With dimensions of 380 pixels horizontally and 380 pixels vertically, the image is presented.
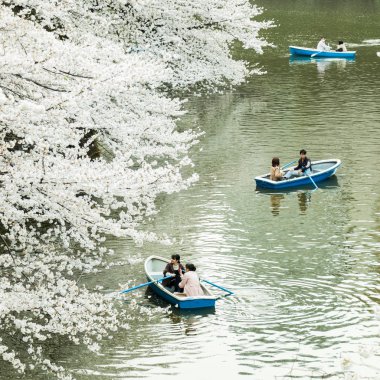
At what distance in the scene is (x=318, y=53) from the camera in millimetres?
49656

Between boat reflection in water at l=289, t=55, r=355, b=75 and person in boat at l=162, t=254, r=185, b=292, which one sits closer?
person in boat at l=162, t=254, r=185, b=292

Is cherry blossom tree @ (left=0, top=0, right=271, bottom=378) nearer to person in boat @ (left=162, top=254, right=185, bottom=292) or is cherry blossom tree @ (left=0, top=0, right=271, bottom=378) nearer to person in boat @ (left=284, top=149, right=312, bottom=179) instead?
person in boat @ (left=162, top=254, right=185, bottom=292)

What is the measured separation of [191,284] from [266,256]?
125 inches

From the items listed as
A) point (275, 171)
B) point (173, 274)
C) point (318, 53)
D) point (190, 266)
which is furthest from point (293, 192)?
point (318, 53)

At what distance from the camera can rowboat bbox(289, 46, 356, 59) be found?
48.9m

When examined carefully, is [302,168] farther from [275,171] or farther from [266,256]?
[266,256]

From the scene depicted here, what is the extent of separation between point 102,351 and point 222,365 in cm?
210

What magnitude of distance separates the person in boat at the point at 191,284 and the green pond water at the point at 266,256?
19.2 inches

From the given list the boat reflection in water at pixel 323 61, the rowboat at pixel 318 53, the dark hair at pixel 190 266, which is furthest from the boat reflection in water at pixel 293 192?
the rowboat at pixel 318 53

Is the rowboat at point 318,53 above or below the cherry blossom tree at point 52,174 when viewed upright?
above

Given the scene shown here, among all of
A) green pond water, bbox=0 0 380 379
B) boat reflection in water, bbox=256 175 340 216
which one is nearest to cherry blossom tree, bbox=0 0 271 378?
green pond water, bbox=0 0 380 379

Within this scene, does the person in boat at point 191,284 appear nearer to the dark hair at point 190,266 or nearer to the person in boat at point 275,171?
the dark hair at point 190,266

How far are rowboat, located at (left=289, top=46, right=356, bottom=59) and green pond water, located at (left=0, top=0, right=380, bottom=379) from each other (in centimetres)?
1261

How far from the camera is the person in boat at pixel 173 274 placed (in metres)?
16.5
